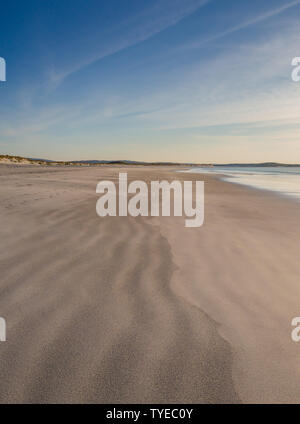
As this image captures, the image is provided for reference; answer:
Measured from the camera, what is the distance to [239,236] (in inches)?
169

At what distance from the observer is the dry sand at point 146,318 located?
4.61ft

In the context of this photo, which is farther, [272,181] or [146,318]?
[272,181]

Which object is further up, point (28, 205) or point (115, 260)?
point (28, 205)

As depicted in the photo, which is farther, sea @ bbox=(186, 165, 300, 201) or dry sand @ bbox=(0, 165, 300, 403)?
sea @ bbox=(186, 165, 300, 201)

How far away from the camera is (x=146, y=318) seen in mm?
1998

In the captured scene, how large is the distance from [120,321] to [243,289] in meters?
1.27

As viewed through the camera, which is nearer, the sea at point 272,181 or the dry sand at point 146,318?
the dry sand at point 146,318

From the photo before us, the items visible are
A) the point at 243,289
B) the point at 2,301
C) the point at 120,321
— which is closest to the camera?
the point at 120,321

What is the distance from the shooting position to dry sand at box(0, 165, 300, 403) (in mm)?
1406

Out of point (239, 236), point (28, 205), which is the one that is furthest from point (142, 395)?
point (28, 205)
